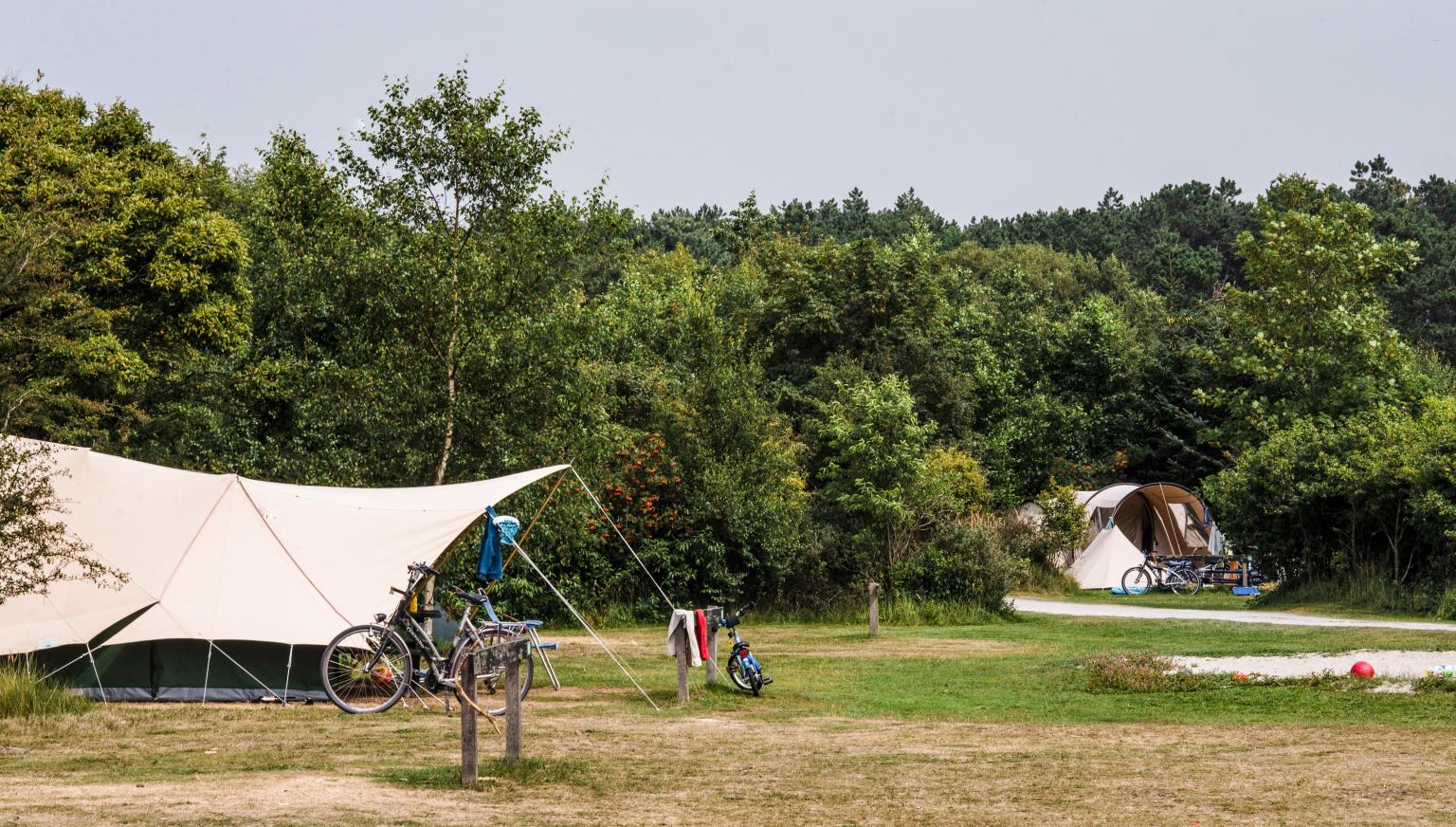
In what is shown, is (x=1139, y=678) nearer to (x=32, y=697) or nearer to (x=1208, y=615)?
(x=32, y=697)

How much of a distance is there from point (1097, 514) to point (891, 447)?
11.3 metres

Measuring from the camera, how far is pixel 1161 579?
3362 centimetres

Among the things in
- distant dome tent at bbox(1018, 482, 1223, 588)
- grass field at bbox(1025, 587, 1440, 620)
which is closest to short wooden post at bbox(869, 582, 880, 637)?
grass field at bbox(1025, 587, 1440, 620)

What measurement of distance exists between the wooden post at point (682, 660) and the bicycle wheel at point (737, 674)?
29.0 inches

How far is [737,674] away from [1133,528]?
26.5 meters

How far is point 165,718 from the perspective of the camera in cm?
1236

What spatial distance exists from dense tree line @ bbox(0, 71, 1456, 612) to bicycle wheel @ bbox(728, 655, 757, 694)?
484 cm

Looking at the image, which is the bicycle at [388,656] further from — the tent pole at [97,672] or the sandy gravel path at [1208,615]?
the sandy gravel path at [1208,615]

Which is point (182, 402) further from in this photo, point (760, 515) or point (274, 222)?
point (760, 515)

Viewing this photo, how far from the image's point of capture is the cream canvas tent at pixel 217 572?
537 inches

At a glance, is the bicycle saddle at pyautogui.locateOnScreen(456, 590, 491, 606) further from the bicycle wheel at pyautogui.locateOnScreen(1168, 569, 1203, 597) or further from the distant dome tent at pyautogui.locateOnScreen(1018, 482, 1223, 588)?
the distant dome tent at pyautogui.locateOnScreen(1018, 482, 1223, 588)

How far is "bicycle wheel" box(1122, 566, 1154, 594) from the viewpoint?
1320 inches

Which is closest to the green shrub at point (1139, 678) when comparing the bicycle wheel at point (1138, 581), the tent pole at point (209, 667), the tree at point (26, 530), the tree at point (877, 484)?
the tent pole at point (209, 667)

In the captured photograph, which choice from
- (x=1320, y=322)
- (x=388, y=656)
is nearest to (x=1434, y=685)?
(x=388, y=656)
